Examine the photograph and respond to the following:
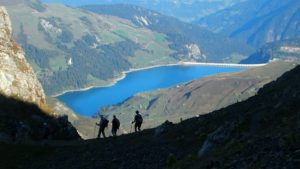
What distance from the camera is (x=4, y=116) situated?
6525 cm

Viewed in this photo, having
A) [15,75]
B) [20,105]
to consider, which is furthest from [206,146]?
[15,75]

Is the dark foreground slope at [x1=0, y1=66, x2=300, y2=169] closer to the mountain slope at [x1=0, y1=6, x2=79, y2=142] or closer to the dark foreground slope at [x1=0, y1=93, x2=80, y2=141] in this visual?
the dark foreground slope at [x1=0, y1=93, x2=80, y2=141]

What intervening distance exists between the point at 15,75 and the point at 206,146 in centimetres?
5646

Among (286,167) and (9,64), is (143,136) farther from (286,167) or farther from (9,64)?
(9,64)

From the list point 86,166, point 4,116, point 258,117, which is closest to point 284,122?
point 258,117

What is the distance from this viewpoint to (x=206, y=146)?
95.7ft

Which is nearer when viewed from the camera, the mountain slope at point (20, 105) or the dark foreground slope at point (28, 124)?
the dark foreground slope at point (28, 124)

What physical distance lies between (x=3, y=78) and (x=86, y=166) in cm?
4476

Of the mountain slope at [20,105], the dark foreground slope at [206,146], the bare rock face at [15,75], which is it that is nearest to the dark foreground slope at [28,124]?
the mountain slope at [20,105]

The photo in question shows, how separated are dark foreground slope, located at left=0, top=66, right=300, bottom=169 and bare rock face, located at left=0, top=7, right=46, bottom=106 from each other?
1157 inches

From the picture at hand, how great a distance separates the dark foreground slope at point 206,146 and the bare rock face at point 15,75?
29.4 metres

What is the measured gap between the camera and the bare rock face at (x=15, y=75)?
255 feet

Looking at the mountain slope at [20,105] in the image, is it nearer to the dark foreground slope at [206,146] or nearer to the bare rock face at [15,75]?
the bare rock face at [15,75]

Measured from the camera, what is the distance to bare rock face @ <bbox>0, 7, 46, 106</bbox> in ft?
255
